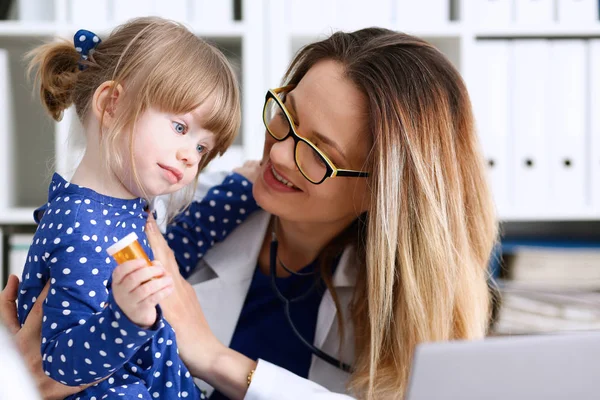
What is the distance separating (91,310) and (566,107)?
5.02 ft

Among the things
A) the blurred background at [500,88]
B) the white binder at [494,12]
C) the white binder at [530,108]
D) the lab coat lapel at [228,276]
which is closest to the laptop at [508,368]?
the lab coat lapel at [228,276]

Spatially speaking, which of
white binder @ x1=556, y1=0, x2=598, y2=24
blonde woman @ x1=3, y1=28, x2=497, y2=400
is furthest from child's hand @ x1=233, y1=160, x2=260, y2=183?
white binder @ x1=556, y1=0, x2=598, y2=24

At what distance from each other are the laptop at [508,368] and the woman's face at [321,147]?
0.57 metres

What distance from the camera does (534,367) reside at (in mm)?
628

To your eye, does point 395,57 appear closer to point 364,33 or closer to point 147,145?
point 364,33

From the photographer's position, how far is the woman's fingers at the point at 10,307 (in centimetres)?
103

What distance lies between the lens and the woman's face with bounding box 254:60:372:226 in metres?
1.13

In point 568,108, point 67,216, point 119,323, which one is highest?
point 568,108

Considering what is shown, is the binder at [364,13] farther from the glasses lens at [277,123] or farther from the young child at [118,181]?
the young child at [118,181]

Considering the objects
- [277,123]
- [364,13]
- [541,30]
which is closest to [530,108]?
[541,30]

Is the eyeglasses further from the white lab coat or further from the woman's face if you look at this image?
the white lab coat

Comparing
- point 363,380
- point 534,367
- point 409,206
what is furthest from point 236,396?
point 534,367

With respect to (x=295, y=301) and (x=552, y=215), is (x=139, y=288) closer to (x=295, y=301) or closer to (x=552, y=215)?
(x=295, y=301)

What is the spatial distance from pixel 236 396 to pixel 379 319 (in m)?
0.27
